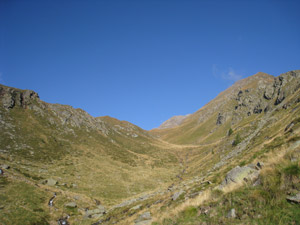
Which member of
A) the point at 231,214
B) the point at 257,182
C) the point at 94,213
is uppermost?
the point at 257,182

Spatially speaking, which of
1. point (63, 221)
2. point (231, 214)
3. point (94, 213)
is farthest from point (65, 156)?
point (231, 214)

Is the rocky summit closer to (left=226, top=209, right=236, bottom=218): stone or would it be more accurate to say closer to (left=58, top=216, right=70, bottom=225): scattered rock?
(left=226, top=209, right=236, bottom=218): stone

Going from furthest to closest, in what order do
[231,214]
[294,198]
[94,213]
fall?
[94,213] < [231,214] < [294,198]

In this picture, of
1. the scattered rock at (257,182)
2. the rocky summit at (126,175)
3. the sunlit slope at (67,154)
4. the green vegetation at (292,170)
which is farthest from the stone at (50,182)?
the green vegetation at (292,170)

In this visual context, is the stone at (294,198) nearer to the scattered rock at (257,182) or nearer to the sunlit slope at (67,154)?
the scattered rock at (257,182)

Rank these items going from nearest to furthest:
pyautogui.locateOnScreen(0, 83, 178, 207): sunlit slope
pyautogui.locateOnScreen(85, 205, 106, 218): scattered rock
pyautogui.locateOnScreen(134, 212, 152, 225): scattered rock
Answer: pyautogui.locateOnScreen(134, 212, 152, 225): scattered rock
pyautogui.locateOnScreen(85, 205, 106, 218): scattered rock
pyautogui.locateOnScreen(0, 83, 178, 207): sunlit slope

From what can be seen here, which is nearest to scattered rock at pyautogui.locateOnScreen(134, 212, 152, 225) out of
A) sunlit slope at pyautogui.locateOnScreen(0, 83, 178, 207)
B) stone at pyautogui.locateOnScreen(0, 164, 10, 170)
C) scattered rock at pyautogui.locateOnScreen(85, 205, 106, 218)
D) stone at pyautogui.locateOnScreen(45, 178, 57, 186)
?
scattered rock at pyautogui.locateOnScreen(85, 205, 106, 218)

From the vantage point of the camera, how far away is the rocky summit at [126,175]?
7.11 metres

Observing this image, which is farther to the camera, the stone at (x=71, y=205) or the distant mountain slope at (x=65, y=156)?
the distant mountain slope at (x=65, y=156)

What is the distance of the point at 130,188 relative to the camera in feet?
171

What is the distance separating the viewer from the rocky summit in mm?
7109

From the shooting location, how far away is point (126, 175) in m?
63.2

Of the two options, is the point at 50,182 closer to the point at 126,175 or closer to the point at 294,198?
the point at 126,175

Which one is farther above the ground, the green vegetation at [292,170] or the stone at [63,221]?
the green vegetation at [292,170]
